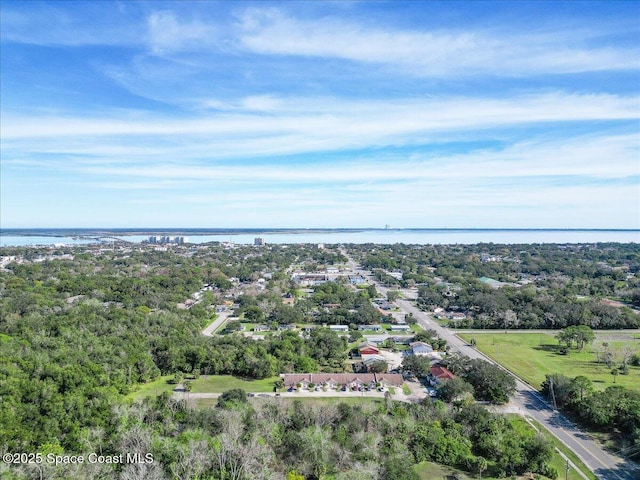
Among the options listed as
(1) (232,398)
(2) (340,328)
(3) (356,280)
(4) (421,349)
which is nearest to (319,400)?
(1) (232,398)

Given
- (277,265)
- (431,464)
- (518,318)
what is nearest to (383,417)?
(431,464)

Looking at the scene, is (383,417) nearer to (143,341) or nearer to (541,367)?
(541,367)

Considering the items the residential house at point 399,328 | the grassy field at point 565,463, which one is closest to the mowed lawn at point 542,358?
the residential house at point 399,328

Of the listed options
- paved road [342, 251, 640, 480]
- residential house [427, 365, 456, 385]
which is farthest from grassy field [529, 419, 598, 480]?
residential house [427, 365, 456, 385]

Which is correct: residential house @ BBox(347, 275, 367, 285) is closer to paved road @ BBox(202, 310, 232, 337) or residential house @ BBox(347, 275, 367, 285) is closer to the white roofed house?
paved road @ BBox(202, 310, 232, 337)

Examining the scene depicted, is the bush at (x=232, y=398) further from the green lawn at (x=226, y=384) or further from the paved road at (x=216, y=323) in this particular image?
the paved road at (x=216, y=323)

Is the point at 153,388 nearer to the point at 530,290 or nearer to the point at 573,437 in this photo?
the point at 573,437
